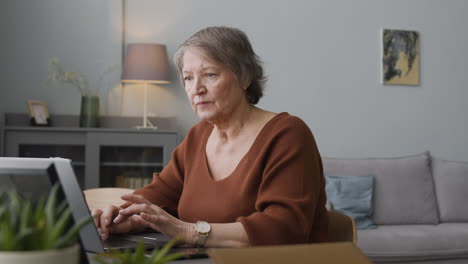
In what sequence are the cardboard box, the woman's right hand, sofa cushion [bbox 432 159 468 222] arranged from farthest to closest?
sofa cushion [bbox 432 159 468 222] → the woman's right hand → the cardboard box

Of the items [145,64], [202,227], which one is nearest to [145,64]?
[145,64]

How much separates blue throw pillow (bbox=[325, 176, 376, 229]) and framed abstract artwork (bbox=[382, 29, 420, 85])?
42.6 inches

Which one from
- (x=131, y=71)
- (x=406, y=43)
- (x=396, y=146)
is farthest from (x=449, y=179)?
(x=131, y=71)

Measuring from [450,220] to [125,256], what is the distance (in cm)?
419

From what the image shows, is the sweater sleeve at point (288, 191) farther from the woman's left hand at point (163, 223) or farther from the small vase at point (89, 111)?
the small vase at point (89, 111)

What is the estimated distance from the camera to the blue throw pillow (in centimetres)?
411

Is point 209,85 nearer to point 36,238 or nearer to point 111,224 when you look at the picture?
point 111,224

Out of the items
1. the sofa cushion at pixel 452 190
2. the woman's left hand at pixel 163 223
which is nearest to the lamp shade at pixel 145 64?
the sofa cushion at pixel 452 190

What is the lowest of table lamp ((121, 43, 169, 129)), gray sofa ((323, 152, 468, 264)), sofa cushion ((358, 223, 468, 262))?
sofa cushion ((358, 223, 468, 262))

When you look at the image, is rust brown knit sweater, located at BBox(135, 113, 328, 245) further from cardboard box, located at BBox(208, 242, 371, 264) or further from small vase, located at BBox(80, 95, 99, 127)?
small vase, located at BBox(80, 95, 99, 127)

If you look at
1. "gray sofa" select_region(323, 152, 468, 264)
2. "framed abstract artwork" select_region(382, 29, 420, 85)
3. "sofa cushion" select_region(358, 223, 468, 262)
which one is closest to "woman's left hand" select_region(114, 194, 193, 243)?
"sofa cushion" select_region(358, 223, 468, 262)

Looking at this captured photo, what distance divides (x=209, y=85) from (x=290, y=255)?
1.10 meters

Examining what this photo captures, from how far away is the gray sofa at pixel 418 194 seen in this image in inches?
159

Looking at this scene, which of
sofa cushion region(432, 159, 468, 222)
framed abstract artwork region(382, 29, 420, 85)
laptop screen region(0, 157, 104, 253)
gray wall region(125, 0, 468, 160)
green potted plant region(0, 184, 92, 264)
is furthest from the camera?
framed abstract artwork region(382, 29, 420, 85)
